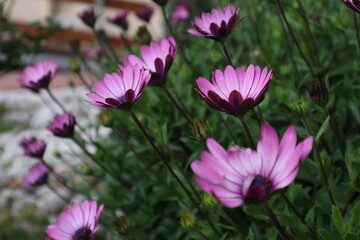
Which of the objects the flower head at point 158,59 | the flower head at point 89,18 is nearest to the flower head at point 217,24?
the flower head at point 158,59

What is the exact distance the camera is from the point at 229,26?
591 millimetres

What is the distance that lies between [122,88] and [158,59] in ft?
0.20

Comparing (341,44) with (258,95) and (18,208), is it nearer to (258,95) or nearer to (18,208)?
(258,95)

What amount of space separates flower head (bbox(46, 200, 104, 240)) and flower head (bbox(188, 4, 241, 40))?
271mm

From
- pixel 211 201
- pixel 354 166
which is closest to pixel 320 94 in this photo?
pixel 354 166

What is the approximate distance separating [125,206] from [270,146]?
73cm

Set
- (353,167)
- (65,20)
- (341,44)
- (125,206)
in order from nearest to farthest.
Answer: (353,167) < (341,44) < (125,206) < (65,20)

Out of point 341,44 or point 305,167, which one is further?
point 341,44

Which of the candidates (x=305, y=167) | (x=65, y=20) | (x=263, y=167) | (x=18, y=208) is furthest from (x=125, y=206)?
(x=65, y=20)

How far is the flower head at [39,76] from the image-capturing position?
0.84m

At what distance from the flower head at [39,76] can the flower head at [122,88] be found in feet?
1.00

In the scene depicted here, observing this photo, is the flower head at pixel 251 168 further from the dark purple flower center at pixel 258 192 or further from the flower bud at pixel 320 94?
the flower bud at pixel 320 94

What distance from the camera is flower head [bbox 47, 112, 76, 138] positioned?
29.5 inches

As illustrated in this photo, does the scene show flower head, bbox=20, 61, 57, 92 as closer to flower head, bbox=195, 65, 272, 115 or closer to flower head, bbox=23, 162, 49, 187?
flower head, bbox=23, 162, 49, 187
